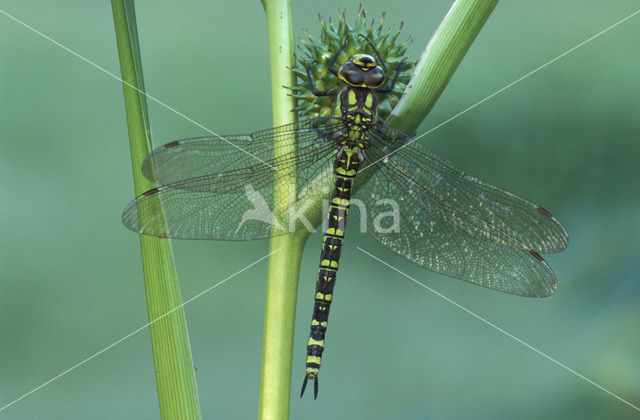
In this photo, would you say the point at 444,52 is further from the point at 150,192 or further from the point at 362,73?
the point at 150,192

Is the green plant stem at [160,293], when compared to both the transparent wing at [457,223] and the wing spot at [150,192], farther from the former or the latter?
the transparent wing at [457,223]

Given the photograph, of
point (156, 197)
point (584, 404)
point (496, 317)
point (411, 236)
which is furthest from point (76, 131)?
point (584, 404)

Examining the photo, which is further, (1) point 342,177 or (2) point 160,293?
(1) point 342,177

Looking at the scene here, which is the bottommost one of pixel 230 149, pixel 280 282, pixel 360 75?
pixel 280 282

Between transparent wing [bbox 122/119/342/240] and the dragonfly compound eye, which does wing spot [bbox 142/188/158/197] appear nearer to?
transparent wing [bbox 122/119/342/240]

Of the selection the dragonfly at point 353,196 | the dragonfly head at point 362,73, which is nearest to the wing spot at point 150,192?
the dragonfly at point 353,196

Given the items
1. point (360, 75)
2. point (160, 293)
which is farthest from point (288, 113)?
point (160, 293)

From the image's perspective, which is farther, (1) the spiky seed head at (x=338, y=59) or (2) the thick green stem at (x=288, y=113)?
(1) the spiky seed head at (x=338, y=59)
